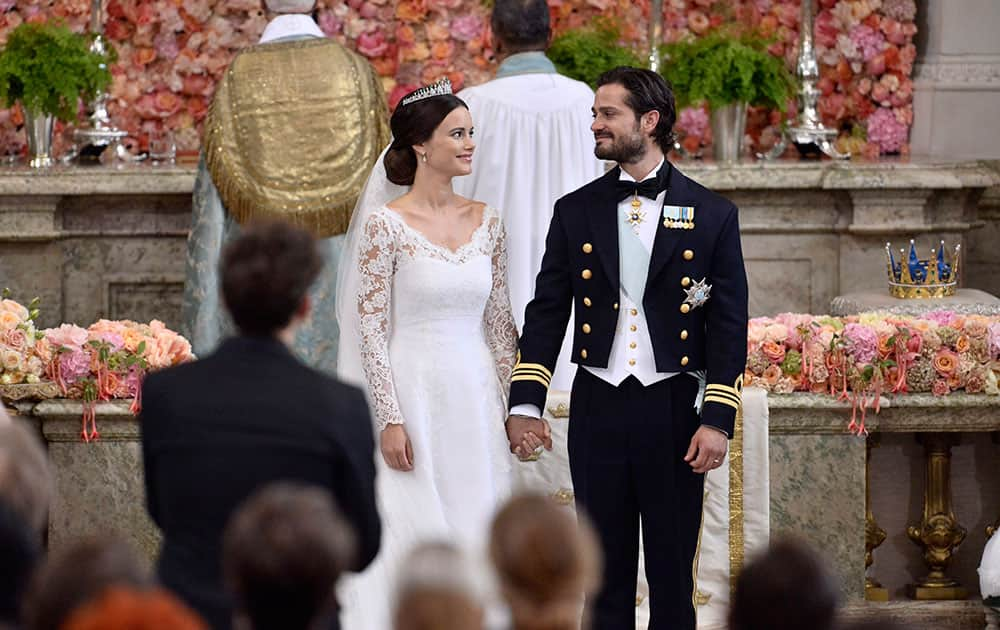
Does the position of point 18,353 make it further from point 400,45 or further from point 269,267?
point 400,45

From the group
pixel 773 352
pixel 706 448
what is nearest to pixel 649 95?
pixel 706 448

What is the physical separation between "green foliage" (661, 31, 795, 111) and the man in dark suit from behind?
201 inches

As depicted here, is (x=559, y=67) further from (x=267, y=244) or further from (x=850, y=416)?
(x=267, y=244)

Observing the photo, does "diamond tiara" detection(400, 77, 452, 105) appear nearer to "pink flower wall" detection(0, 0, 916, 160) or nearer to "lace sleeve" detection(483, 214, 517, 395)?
"lace sleeve" detection(483, 214, 517, 395)

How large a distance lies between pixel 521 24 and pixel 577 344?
2.03 metres

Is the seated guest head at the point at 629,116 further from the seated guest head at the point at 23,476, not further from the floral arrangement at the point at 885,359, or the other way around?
the seated guest head at the point at 23,476

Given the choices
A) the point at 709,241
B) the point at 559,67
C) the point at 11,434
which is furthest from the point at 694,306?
the point at 559,67

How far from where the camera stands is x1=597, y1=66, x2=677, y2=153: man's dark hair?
4.18 meters

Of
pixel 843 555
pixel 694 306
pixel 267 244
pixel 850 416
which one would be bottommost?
pixel 843 555

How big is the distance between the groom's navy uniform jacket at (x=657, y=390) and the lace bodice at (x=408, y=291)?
339 mm

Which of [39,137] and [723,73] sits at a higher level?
[723,73]

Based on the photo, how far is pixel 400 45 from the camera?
825cm

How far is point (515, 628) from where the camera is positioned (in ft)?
5.73

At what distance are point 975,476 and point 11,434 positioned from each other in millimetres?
3734
